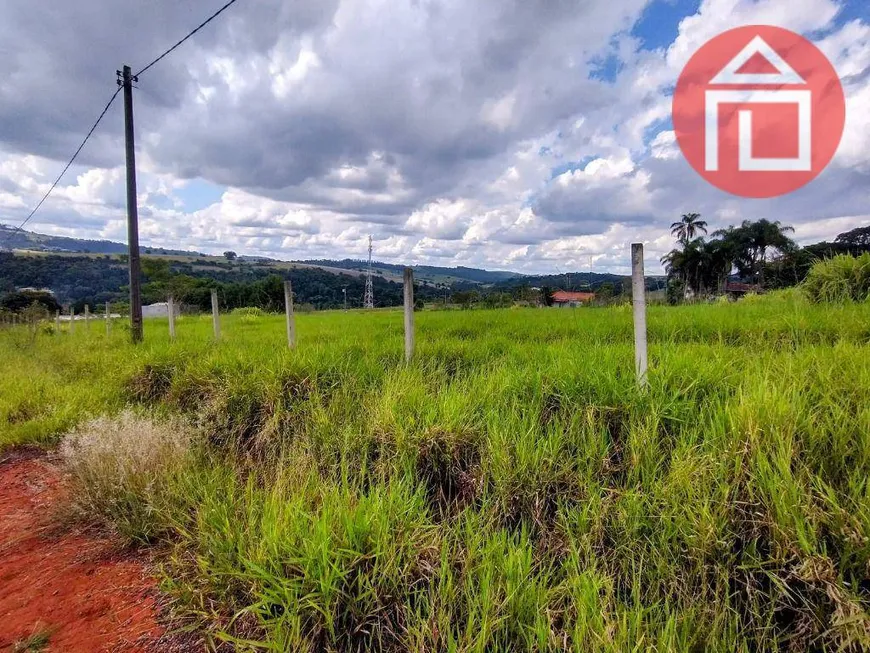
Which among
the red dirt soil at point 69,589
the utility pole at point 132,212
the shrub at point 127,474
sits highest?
the utility pole at point 132,212

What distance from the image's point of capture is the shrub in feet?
9.62

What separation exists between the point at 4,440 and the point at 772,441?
7029mm

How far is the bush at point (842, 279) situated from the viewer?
653 cm

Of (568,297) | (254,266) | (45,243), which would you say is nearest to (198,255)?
(254,266)

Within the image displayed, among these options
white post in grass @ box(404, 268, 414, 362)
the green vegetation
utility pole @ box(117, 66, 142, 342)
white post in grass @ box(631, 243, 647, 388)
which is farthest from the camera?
utility pole @ box(117, 66, 142, 342)

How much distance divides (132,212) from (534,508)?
12266mm

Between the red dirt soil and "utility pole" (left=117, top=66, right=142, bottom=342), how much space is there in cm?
842

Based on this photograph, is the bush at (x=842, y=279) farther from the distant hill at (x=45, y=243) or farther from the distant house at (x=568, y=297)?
the distant hill at (x=45, y=243)

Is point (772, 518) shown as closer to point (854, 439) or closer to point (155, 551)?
point (854, 439)

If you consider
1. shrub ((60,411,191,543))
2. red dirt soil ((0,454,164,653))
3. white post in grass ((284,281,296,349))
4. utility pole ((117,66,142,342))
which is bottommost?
red dirt soil ((0,454,164,653))

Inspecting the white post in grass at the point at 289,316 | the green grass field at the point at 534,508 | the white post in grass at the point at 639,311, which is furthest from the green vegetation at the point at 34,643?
the white post in grass at the point at 289,316

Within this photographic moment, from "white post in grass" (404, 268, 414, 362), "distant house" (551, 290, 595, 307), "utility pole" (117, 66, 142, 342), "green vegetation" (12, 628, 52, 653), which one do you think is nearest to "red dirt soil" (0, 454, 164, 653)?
"green vegetation" (12, 628, 52, 653)

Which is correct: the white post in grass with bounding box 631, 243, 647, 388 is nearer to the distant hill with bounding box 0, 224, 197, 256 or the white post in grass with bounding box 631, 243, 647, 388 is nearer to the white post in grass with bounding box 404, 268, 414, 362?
the white post in grass with bounding box 404, 268, 414, 362

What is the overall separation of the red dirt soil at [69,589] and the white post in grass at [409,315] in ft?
10.7
